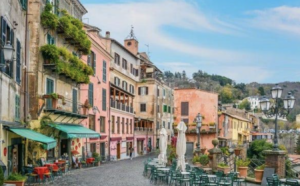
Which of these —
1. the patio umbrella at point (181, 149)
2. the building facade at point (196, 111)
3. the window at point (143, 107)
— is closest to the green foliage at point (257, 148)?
the building facade at point (196, 111)

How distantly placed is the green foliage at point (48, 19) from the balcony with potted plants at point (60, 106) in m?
4.63

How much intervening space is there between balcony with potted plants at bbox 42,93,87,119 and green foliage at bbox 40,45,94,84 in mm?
1890

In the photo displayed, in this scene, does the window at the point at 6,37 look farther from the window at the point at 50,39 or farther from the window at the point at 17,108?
the window at the point at 50,39

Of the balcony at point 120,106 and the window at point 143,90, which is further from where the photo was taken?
the window at point 143,90

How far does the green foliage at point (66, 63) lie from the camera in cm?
2508

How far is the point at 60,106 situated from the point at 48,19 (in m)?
6.42

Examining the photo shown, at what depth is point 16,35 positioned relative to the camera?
20078 millimetres

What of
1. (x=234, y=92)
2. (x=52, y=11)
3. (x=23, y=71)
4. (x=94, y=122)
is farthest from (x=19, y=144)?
(x=234, y=92)

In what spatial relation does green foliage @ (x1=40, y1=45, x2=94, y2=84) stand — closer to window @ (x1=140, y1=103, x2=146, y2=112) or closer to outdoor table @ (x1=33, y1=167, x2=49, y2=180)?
outdoor table @ (x1=33, y1=167, x2=49, y2=180)

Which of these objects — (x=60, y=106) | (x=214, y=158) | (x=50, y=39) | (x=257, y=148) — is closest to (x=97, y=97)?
(x=60, y=106)

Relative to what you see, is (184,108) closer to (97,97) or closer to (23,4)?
(97,97)

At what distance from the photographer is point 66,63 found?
89.2 ft

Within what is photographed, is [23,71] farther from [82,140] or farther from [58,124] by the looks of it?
[82,140]

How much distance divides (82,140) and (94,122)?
472 centimetres
